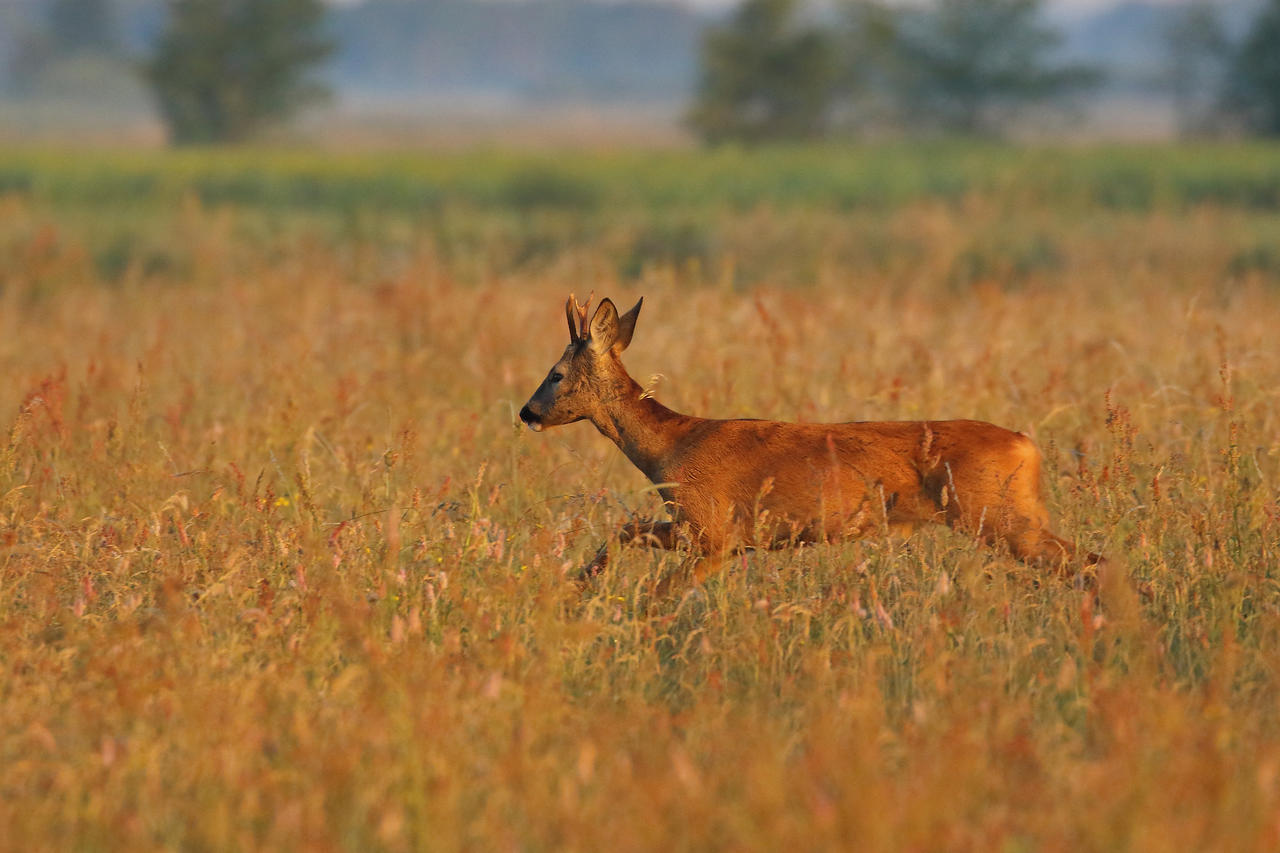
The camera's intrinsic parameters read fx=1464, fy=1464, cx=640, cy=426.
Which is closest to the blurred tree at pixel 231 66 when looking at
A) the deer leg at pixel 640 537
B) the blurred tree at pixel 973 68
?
the blurred tree at pixel 973 68

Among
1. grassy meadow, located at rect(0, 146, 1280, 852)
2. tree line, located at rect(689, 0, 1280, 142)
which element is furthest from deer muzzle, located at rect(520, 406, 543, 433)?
tree line, located at rect(689, 0, 1280, 142)

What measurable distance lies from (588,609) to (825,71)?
52.5m

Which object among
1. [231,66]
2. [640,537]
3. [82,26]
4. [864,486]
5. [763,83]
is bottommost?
[640,537]

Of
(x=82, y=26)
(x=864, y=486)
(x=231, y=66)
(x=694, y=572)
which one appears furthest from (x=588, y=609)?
(x=82, y=26)

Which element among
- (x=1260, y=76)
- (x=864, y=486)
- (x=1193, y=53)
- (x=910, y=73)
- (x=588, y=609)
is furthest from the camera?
(x=1193, y=53)

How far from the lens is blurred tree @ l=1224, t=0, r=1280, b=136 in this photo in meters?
50.3

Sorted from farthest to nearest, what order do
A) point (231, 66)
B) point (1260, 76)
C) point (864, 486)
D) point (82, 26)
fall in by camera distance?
point (82, 26) < point (231, 66) < point (1260, 76) < point (864, 486)

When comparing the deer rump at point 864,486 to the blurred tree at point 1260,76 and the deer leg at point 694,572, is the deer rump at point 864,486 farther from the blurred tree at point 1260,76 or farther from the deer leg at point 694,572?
the blurred tree at point 1260,76

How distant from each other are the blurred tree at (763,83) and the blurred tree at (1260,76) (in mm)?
14317

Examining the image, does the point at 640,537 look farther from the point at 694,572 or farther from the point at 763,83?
the point at 763,83

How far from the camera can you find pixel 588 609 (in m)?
4.59

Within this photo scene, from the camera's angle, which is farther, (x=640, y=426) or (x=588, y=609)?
(x=640, y=426)

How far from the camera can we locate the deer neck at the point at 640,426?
17.9 ft

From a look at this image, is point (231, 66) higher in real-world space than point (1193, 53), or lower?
lower
